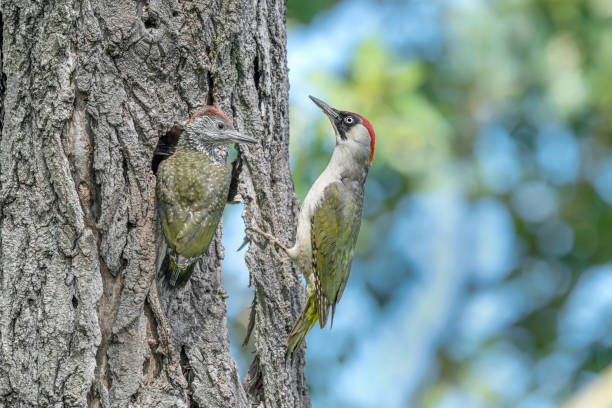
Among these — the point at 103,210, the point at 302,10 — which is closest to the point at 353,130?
the point at 103,210

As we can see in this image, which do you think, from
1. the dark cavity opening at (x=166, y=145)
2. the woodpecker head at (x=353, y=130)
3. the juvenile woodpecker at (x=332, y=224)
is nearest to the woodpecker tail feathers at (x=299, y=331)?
the juvenile woodpecker at (x=332, y=224)

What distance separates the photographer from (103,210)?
334cm

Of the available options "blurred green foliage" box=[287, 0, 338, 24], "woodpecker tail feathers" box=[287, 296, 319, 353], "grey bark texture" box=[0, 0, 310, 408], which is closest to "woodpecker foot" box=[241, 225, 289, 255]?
"grey bark texture" box=[0, 0, 310, 408]

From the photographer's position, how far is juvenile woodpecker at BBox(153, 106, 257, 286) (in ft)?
11.7

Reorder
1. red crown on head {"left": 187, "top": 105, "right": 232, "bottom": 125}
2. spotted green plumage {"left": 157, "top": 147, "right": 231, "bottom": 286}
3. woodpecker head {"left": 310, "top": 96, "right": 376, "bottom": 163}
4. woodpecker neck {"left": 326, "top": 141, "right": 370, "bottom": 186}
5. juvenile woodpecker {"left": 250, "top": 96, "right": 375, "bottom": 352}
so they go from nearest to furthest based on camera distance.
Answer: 1. spotted green plumage {"left": 157, "top": 147, "right": 231, "bottom": 286}
2. red crown on head {"left": 187, "top": 105, "right": 232, "bottom": 125}
3. juvenile woodpecker {"left": 250, "top": 96, "right": 375, "bottom": 352}
4. woodpecker neck {"left": 326, "top": 141, "right": 370, "bottom": 186}
5. woodpecker head {"left": 310, "top": 96, "right": 376, "bottom": 163}

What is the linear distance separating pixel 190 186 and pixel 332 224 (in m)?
1.51

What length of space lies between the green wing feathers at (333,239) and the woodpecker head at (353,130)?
401mm

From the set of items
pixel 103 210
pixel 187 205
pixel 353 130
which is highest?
pixel 353 130

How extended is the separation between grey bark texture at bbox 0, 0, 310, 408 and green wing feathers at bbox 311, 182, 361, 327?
Answer: 906 mm

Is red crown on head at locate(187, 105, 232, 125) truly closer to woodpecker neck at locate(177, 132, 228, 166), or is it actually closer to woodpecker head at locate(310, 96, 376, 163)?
woodpecker neck at locate(177, 132, 228, 166)

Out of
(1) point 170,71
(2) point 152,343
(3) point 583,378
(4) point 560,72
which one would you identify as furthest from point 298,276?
(3) point 583,378

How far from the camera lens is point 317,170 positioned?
866 centimetres

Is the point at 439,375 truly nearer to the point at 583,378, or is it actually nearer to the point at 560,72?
the point at 583,378

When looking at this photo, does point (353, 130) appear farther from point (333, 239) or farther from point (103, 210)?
point (103, 210)
